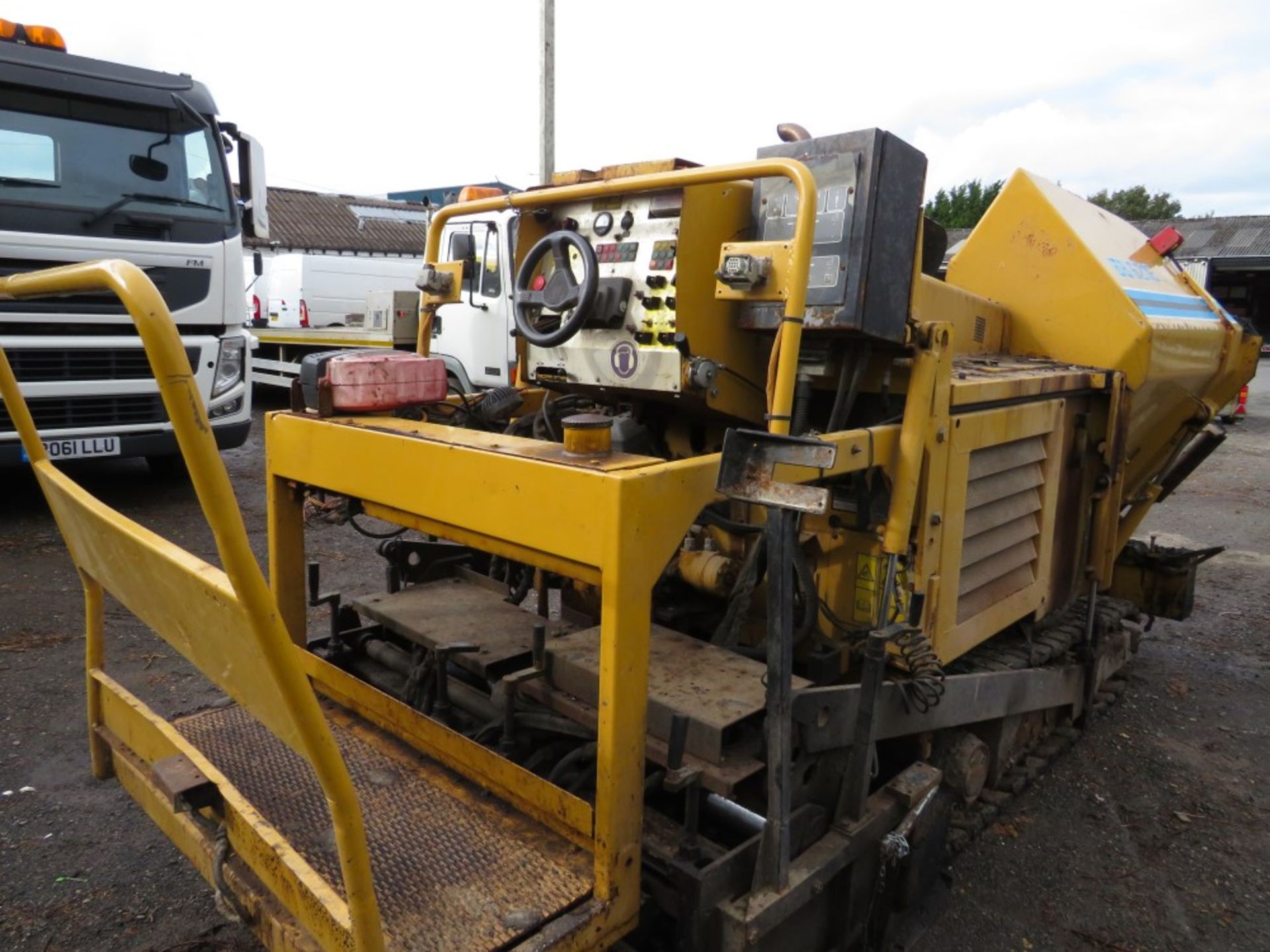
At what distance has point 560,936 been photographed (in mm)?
1690

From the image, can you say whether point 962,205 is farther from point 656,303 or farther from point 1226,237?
point 656,303

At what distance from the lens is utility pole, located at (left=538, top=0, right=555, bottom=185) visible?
1048cm

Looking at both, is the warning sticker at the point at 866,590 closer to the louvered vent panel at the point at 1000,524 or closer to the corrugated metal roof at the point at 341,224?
the louvered vent panel at the point at 1000,524

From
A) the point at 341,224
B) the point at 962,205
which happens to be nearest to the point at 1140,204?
the point at 962,205

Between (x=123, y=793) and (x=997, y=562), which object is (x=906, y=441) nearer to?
(x=997, y=562)

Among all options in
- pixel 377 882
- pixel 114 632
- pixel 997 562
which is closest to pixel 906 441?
pixel 997 562

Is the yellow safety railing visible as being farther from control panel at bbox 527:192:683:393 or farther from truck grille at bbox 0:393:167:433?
truck grille at bbox 0:393:167:433

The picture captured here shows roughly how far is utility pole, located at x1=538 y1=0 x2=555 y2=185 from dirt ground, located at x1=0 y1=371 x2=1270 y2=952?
6798mm

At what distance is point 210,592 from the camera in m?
1.47

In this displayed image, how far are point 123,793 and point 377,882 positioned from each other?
1713 millimetres

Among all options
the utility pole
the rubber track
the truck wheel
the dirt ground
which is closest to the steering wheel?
the rubber track

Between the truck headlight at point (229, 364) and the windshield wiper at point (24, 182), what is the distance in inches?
51.2

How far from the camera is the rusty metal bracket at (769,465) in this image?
1.71m

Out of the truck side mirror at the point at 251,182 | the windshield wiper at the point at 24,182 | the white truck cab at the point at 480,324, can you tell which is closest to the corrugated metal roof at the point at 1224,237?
the white truck cab at the point at 480,324
